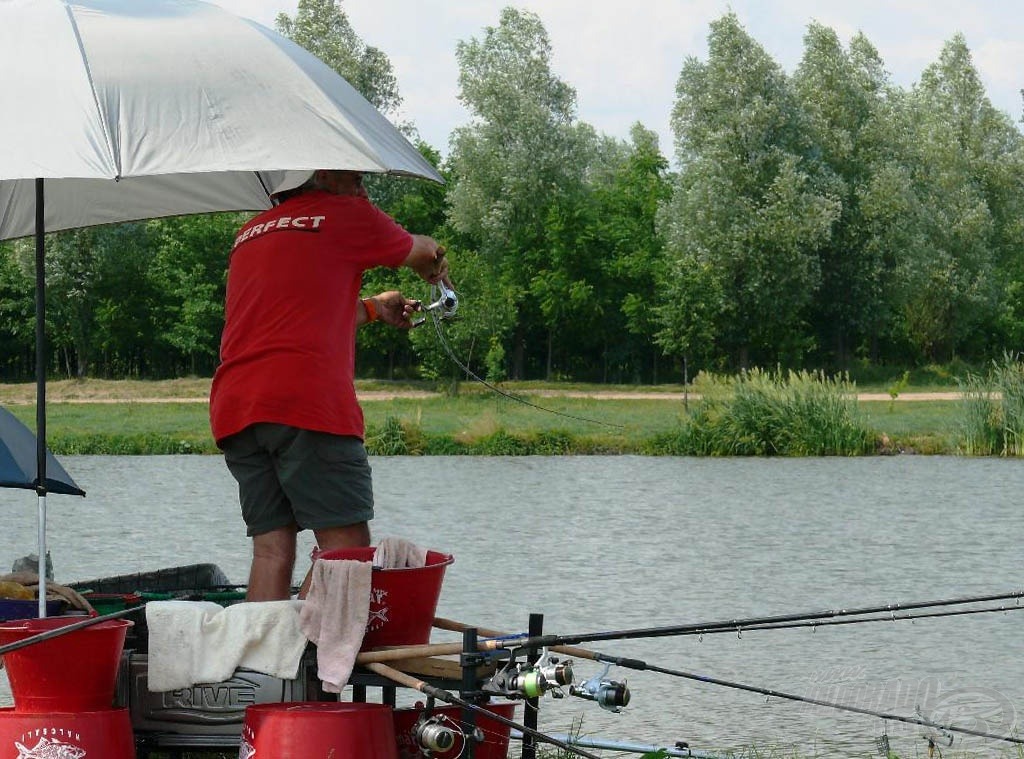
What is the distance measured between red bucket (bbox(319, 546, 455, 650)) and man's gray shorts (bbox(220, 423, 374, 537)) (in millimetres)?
169

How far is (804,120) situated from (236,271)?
42806 mm

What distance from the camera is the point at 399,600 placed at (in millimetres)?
4176

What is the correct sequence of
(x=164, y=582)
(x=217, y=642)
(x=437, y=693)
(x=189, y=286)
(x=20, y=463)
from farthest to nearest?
1. (x=189, y=286)
2. (x=20, y=463)
3. (x=164, y=582)
4. (x=217, y=642)
5. (x=437, y=693)

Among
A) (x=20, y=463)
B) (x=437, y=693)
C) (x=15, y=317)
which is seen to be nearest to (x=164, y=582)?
(x=20, y=463)

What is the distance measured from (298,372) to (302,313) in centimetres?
15

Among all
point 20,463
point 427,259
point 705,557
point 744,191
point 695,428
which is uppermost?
point 744,191

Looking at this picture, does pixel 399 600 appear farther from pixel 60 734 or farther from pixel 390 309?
pixel 390 309

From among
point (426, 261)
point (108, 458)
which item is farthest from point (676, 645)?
point (108, 458)

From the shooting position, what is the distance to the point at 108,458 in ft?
83.0

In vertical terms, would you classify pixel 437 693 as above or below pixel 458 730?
above

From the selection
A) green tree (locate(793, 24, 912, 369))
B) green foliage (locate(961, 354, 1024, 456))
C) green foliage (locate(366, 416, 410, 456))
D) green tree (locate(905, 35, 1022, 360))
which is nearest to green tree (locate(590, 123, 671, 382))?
green tree (locate(793, 24, 912, 369))

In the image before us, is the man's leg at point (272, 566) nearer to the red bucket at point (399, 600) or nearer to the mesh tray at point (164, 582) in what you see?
the red bucket at point (399, 600)

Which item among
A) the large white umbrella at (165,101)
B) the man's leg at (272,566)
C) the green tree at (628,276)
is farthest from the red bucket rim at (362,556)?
the green tree at (628,276)

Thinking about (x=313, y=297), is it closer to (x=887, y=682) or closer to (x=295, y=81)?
(x=295, y=81)
